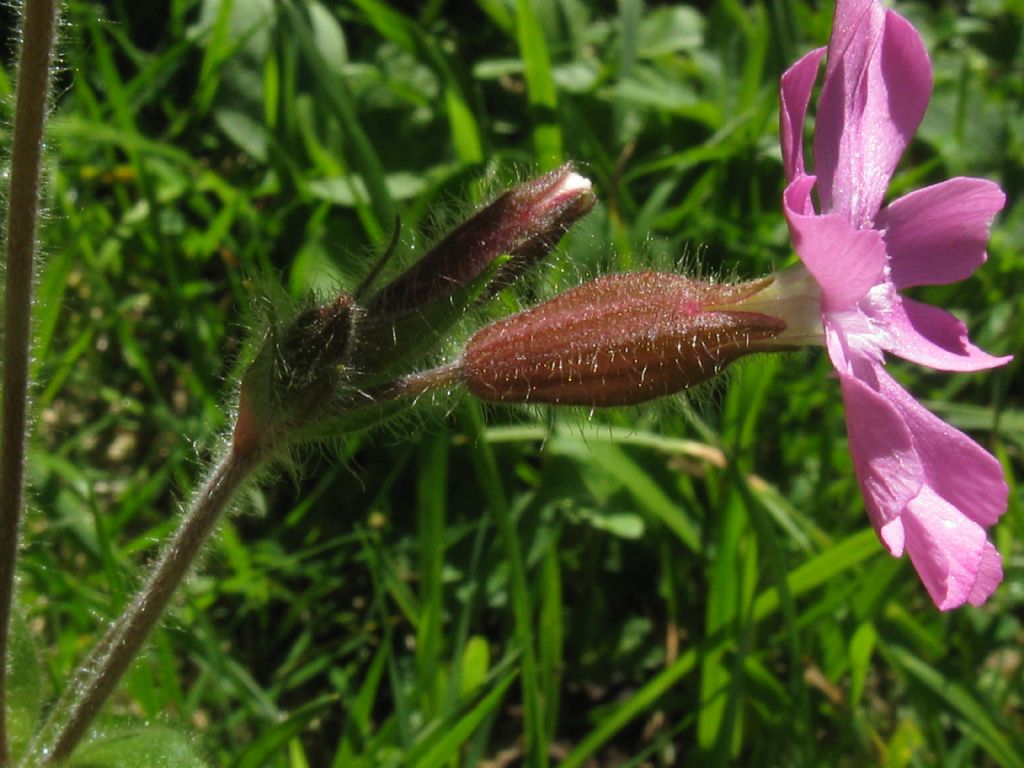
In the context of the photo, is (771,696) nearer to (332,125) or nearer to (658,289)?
(658,289)

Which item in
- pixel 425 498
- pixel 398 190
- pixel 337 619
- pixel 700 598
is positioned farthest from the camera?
pixel 398 190

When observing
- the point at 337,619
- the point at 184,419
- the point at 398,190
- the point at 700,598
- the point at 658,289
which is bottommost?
the point at 700,598

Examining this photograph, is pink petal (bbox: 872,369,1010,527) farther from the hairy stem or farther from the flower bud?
the hairy stem

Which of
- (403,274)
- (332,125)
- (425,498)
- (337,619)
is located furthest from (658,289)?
(332,125)

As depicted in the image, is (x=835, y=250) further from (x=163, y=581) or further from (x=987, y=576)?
(x=163, y=581)

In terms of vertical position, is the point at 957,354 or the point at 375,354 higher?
the point at 375,354

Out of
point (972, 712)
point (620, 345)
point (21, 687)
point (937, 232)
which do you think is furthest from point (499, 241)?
point (972, 712)

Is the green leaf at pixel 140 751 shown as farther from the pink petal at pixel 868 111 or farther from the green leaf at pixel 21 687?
the pink petal at pixel 868 111
